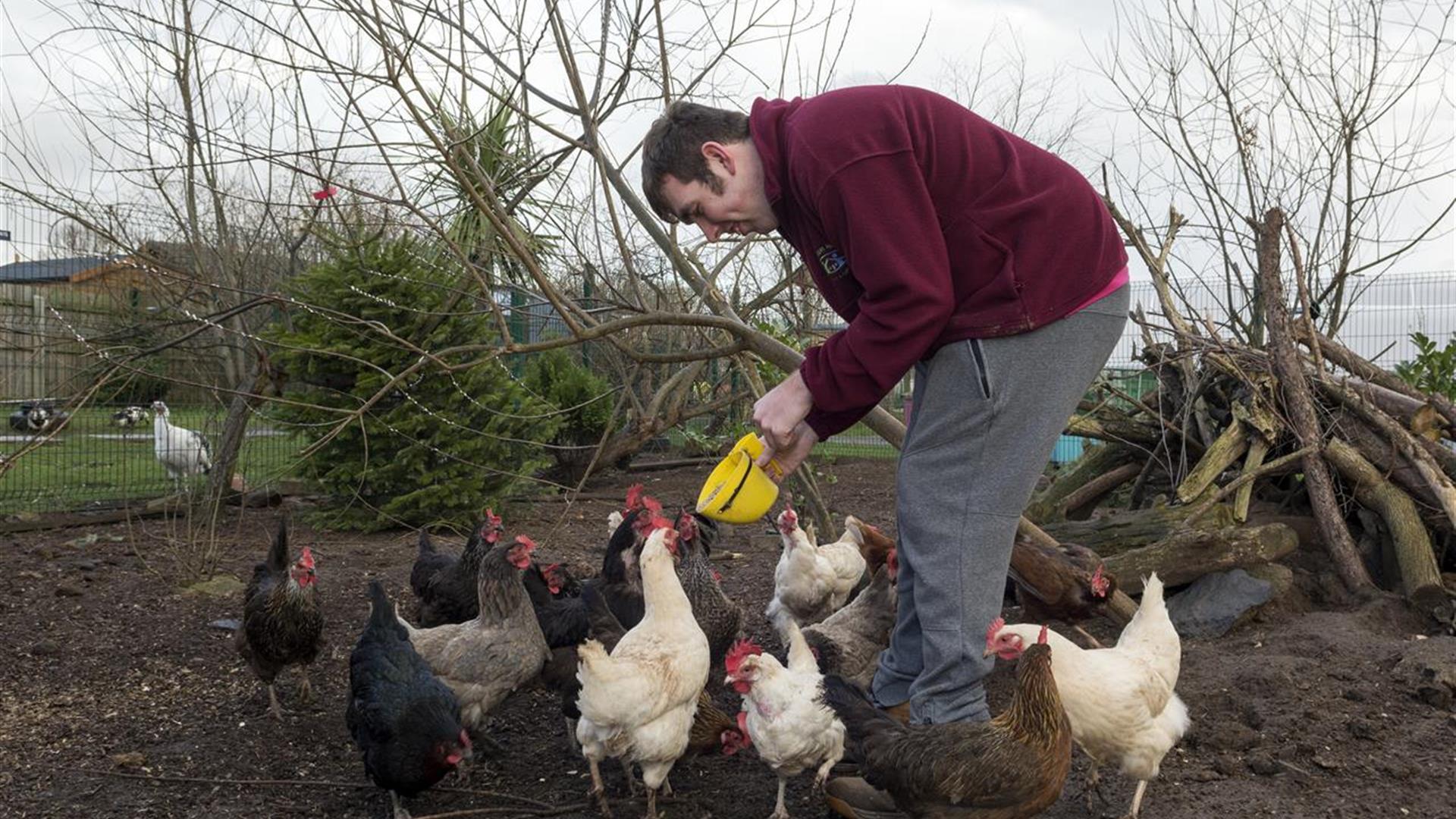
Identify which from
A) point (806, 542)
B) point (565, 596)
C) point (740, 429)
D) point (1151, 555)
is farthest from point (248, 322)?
point (1151, 555)

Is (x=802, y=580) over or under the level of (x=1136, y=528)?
under

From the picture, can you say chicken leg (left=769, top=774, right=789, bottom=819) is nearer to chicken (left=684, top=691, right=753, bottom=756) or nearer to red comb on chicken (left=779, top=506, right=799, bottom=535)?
chicken (left=684, top=691, right=753, bottom=756)

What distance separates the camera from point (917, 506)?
2.69 metres

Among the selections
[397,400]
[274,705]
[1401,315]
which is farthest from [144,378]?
[1401,315]

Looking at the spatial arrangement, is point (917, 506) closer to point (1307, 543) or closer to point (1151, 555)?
point (1151, 555)

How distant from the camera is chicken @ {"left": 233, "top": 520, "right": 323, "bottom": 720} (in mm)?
4344

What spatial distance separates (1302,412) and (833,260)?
3740 millimetres

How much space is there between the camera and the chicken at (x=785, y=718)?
339 cm

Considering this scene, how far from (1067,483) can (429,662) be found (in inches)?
174

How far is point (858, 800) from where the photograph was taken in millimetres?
3166

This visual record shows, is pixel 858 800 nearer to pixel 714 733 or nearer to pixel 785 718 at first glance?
pixel 785 718

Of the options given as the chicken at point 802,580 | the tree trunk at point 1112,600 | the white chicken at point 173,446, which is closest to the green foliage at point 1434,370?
the tree trunk at point 1112,600

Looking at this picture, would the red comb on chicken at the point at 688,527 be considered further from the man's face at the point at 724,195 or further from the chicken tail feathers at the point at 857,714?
the man's face at the point at 724,195

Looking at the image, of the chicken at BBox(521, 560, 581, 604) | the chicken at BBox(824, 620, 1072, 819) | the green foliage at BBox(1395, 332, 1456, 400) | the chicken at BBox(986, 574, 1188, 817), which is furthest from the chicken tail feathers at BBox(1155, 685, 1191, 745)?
the green foliage at BBox(1395, 332, 1456, 400)
